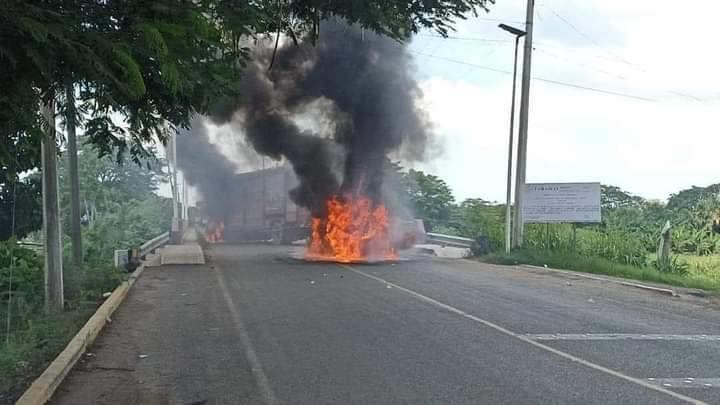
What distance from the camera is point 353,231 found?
26.1 m

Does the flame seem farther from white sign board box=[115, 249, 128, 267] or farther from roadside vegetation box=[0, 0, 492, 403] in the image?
roadside vegetation box=[0, 0, 492, 403]

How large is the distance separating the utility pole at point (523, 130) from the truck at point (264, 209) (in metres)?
13.0

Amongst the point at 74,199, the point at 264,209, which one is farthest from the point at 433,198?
the point at 74,199

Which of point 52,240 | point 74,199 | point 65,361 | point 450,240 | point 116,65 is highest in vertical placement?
point 116,65

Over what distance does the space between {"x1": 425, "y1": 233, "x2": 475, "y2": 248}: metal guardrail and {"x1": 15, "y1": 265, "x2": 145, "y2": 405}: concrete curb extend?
17.0 metres

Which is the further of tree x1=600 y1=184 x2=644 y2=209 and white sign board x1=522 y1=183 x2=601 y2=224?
tree x1=600 y1=184 x2=644 y2=209

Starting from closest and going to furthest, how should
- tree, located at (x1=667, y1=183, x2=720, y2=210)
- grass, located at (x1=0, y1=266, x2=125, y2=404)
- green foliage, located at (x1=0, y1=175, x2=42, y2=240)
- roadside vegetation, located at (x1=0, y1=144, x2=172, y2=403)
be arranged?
grass, located at (x1=0, y1=266, x2=125, y2=404)
roadside vegetation, located at (x1=0, y1=144, x2=172, y2=403)
green foliage, located at (x1=0, y1=175, x2=42, y2=240)
tree, located at (x1=667, y1=183, x2=720, y2=210)

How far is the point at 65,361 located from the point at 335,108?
65.0 ft

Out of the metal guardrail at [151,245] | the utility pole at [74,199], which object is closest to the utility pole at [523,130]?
the metal guardrail at [151,245]

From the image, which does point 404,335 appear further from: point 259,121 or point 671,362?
point 259,121

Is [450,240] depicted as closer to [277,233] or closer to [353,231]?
[353,231]

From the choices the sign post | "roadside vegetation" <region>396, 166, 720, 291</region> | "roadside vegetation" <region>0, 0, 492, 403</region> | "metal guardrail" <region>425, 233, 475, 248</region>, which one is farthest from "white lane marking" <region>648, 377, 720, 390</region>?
"metal guardrail" <region>425, 233, 475, 248</region>

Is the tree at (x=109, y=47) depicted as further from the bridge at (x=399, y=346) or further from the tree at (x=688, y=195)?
the tree at (x=688, y=195)

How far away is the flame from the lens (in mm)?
43812
